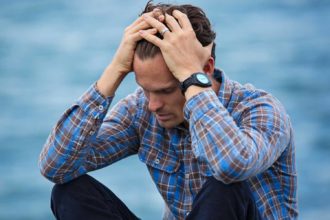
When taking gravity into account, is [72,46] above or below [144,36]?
above

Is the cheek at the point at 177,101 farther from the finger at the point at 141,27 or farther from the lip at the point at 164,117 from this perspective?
the finger at the point at 141,27

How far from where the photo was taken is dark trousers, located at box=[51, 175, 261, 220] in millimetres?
2793

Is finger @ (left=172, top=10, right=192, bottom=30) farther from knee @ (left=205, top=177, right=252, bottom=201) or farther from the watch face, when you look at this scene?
knee @ (left=205, top=177, right=252, bottom=201)

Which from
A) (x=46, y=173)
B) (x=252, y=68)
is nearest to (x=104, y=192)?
(x=46, y=173)

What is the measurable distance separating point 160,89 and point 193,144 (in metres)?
0.22

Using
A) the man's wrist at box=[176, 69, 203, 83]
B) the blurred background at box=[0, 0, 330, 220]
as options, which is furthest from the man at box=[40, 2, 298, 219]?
the blurred background at box=[0, 0, 330, 220]

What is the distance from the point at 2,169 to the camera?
296 inches

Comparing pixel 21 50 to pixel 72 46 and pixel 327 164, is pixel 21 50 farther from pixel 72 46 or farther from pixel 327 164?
pixel 327 164

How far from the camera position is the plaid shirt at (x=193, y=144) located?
2814mm

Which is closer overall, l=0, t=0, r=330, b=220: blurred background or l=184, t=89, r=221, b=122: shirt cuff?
l=184, t=89, r=221, b=122: shirt cuff

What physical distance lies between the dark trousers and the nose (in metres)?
0.30

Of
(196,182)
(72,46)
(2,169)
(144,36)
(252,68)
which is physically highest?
(72,46)

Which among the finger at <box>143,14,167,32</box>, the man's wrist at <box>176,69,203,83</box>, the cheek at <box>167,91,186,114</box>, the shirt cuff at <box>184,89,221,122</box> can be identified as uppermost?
the finger at <box>143,14,167,32</box>

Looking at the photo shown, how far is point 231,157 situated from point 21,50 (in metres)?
7.40
